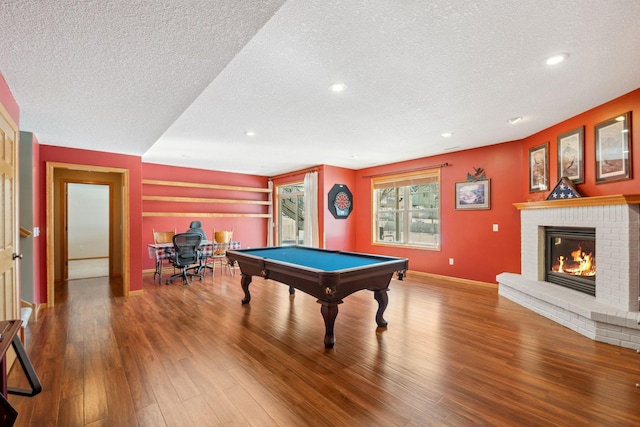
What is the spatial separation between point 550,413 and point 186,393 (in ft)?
7.84

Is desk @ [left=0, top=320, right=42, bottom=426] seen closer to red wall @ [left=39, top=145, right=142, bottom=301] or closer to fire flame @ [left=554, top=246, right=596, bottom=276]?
red wall @ [left=39, top=145, right=142, bottom=301]

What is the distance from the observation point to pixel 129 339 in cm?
293

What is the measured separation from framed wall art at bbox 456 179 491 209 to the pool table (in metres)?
2.70

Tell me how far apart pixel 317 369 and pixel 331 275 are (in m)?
0.77

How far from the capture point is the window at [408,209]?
5953mm

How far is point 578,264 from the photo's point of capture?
374 centimetres

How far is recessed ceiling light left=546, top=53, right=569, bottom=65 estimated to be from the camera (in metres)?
2.20

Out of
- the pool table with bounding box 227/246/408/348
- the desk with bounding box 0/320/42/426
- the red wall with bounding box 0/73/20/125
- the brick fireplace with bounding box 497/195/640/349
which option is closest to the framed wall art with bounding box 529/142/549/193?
the brick fireplace with bounding box 497/195/640/349

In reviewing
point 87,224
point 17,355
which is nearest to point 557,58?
point 17,355

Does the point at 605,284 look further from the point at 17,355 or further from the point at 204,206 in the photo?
the point at 204,206

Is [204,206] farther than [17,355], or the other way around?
[204,206]

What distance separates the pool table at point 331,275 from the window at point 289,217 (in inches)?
167

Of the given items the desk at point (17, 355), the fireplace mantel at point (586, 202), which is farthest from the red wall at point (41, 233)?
the fireplace mantel at point (586, 202)

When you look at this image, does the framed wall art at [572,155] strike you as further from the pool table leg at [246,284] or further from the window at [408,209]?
the pool table leg at [246,284]
